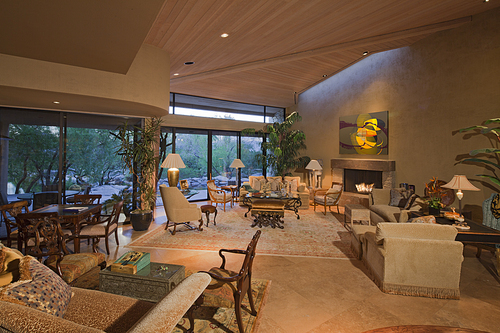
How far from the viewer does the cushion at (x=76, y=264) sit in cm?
252

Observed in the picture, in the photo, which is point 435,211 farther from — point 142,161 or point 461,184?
point 142,161

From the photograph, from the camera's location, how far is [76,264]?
8.79ft

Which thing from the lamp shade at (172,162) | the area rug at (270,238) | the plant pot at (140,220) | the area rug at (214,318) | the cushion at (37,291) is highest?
the lamp shade at (172,162)

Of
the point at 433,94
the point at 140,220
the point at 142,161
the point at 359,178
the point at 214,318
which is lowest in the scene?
the point at 214,318

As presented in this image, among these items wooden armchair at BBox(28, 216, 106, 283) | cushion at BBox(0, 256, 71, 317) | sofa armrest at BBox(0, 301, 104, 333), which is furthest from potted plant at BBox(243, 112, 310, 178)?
sofa armrest at BBox(0, 301, 104, 333)

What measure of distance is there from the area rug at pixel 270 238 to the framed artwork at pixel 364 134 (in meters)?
2.57

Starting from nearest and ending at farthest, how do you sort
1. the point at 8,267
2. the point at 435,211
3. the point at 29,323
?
the point at 29,323, the point at 8,267, the point at 435,211

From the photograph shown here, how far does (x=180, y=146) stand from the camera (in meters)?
8.71

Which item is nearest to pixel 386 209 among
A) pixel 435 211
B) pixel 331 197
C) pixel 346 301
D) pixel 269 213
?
pixel 435 211

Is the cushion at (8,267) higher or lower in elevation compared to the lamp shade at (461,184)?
lower

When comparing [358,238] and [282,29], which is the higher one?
[282,29]

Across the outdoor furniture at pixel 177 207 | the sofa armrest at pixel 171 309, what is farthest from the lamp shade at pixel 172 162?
the sofa armrest at pixel 171 309

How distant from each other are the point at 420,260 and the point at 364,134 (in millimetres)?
5379

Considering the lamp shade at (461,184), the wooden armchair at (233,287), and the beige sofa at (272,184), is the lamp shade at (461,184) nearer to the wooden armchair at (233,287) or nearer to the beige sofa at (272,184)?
the wooden armchair at (233,287)
